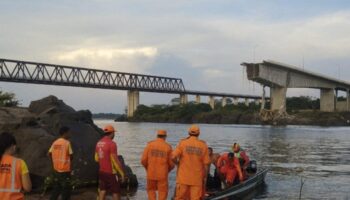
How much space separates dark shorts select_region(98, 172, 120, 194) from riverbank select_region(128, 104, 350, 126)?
5407 inches

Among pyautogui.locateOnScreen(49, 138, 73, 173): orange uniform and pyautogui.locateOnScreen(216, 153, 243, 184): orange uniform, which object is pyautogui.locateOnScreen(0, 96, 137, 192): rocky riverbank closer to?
pyautogui.locateOnScreen(216, 153, 243, 184): orange uniform

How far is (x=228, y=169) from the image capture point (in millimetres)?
16203

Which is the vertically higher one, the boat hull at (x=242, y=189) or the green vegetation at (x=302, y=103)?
the green vegetation at (x=302, y=103)

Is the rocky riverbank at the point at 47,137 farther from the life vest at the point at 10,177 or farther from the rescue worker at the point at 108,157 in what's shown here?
the life vest at the point at 10,177

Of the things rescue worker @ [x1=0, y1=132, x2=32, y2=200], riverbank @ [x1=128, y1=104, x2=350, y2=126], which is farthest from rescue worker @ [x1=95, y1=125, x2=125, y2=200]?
riverbank @ [x1=128, y1=104, x2=350, y2=126]

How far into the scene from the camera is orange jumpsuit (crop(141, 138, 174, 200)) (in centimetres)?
1107

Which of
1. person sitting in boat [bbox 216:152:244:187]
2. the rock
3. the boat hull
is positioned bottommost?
the boat hull

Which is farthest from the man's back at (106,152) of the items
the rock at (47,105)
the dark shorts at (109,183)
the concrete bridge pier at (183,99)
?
the concrete bridge pier at (183,99)

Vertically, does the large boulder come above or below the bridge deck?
below

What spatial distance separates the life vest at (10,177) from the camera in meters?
6.55

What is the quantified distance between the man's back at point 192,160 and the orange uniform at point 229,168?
5.72 metres

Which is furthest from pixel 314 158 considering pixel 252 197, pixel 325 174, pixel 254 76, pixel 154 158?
pixel 254 76

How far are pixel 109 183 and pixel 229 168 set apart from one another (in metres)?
5.86

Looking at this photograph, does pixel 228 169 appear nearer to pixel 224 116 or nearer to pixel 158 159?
pixel 158 159
